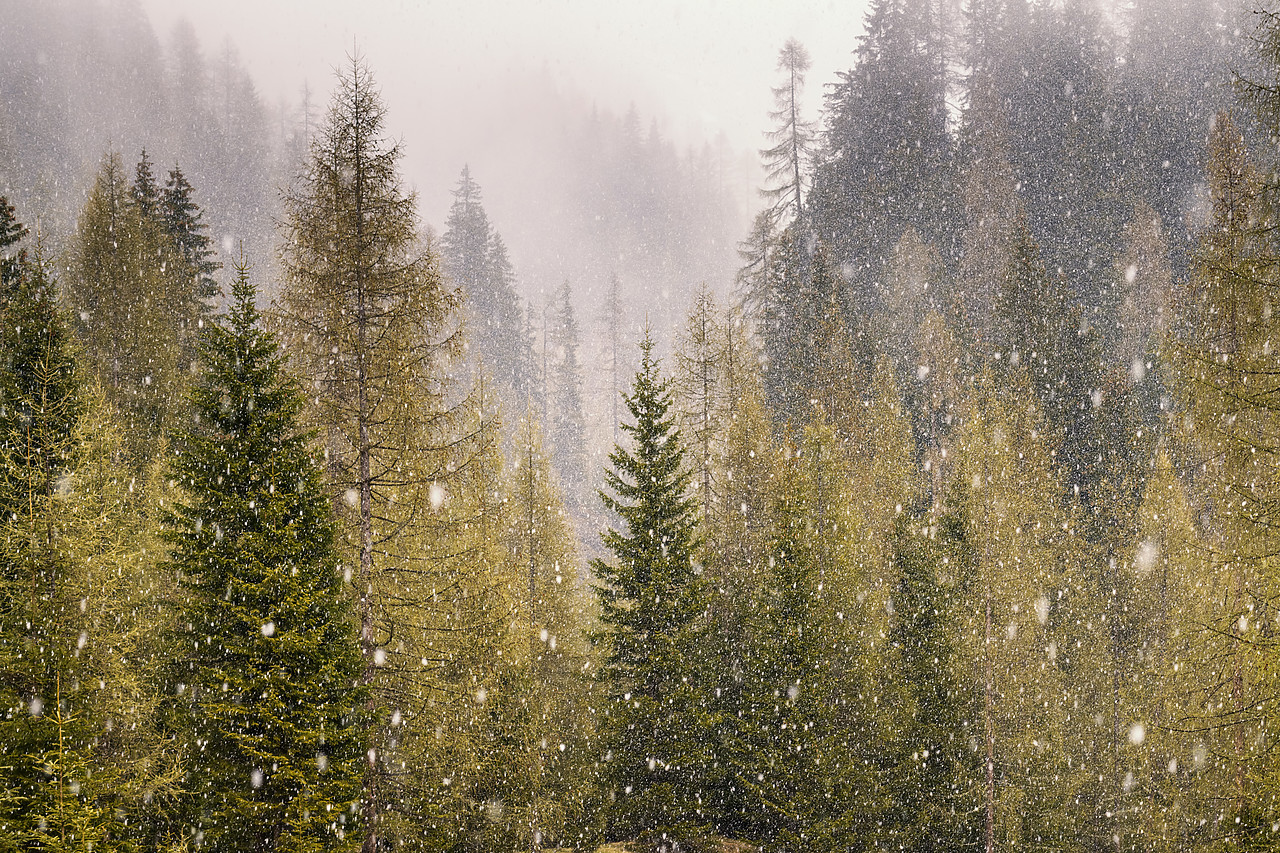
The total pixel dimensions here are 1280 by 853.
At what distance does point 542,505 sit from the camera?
2356 centimetres

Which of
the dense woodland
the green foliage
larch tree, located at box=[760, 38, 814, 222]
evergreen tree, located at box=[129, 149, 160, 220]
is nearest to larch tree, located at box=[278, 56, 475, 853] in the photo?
the dense woodland

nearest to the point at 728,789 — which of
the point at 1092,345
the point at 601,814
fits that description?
the point at 601,814

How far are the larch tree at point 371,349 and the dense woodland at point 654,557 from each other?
79 millimetres

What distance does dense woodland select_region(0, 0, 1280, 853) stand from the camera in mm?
10797

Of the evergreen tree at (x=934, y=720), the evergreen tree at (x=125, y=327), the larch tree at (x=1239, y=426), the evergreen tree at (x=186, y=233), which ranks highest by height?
the evergreen tree at (x=186, y=233)

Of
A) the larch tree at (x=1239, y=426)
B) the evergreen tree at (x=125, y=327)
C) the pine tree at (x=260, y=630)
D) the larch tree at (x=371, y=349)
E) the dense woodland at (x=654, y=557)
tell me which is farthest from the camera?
the evergreen tree at (x=125, y=327)

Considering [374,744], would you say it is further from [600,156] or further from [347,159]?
[600,156]

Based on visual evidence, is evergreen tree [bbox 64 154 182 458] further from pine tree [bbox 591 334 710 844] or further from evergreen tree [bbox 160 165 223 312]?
pine tree [bbox 591 334 710 844]

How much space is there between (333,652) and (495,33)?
202949mm

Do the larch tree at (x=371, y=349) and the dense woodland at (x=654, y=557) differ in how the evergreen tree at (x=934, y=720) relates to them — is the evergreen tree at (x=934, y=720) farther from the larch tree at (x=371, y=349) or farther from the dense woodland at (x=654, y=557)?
the larch tree at (x=371, y=349)

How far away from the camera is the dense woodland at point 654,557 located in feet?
35.4

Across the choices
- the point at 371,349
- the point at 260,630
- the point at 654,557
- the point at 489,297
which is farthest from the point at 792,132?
the point at 260,630

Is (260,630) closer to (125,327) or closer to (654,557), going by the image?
(654,557)

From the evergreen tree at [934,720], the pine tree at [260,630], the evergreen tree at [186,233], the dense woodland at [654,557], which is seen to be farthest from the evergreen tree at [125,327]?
the evergreen tree at [934,720]
